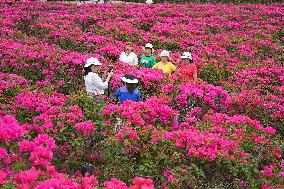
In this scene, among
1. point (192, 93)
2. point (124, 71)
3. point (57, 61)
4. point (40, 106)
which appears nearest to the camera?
point (40, 106)

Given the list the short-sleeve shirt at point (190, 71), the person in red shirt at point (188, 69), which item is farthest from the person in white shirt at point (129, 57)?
the short-sleeve shirt at point (190, 71)

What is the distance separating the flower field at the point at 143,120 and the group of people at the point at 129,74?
0.30 meters

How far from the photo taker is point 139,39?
13.5 metres

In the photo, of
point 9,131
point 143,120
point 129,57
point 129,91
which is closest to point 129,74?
point 129,91

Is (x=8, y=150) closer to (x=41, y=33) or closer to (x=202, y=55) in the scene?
(x=202, y=55)

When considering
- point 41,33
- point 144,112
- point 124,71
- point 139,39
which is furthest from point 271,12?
point 144,112

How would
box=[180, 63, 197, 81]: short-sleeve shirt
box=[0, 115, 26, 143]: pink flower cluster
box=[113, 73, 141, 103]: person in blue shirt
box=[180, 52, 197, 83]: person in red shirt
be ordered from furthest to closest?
box=[180, 63, 197, 81]: short-sleeve shirt
box=[180, 52, 197, 83]: person in red shirt
box=[113, 73, 141, 103]: person in blue shirt
box=[0, 115, 26, 143]: pink flower cluster

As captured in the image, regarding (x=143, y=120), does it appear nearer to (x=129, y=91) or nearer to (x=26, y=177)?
(x=129, y=91)

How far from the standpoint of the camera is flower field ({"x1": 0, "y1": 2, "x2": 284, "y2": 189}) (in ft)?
16.6

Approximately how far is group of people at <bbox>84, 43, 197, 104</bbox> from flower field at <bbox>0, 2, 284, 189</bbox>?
30 centimetres

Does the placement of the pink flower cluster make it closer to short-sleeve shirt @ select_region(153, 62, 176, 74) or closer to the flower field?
the flower field

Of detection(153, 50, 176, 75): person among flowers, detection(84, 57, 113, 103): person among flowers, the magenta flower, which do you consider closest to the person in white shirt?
detection(153, 50, 176, 75): person among flowers

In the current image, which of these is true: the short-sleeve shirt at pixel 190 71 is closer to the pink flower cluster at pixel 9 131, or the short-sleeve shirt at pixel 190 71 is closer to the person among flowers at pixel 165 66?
the person among flowers at pixel 165 66

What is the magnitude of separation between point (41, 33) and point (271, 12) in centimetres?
1120
